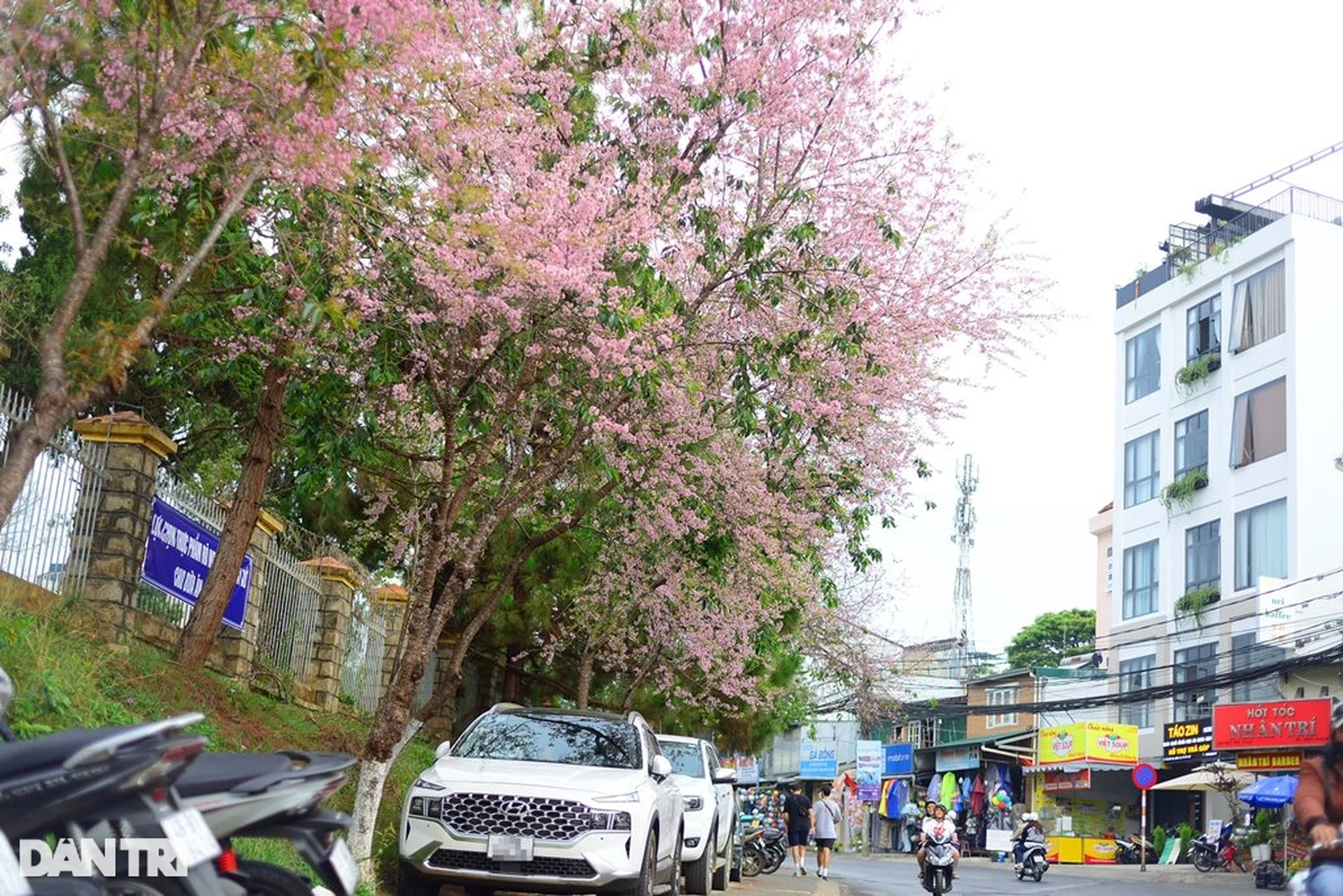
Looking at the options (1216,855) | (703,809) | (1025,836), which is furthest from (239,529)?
(1216,855)

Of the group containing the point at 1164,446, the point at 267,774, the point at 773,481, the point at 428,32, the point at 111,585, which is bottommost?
the point at 267,774

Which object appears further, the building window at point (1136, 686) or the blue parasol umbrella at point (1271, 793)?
the building window at point (1136, 686)

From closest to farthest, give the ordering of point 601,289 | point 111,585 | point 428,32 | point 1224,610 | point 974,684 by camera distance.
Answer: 1. point 428,32
2. point 601,289
3. point 111,585
4. point 1224,610
5. point 974,684

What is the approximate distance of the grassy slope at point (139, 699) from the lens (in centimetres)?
976

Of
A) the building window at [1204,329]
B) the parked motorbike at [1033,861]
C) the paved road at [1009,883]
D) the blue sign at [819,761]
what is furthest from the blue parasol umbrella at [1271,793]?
the blue sign at [819,761]

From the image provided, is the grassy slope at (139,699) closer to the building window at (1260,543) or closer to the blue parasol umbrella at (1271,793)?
the blue parasol umbrella at (1271,793)

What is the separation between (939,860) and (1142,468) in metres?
29.2

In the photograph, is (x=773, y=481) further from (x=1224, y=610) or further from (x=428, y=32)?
(x=1224, y=610)

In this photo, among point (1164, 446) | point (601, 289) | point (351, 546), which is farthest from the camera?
point (1164, 446)

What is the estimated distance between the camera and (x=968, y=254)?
1545 cm

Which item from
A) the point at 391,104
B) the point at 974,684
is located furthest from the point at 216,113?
the point at 974,684

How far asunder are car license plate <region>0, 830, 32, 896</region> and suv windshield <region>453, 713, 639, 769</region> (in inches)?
344

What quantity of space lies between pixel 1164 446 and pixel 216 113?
1560 inches

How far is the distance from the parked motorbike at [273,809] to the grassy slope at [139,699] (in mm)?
4125
